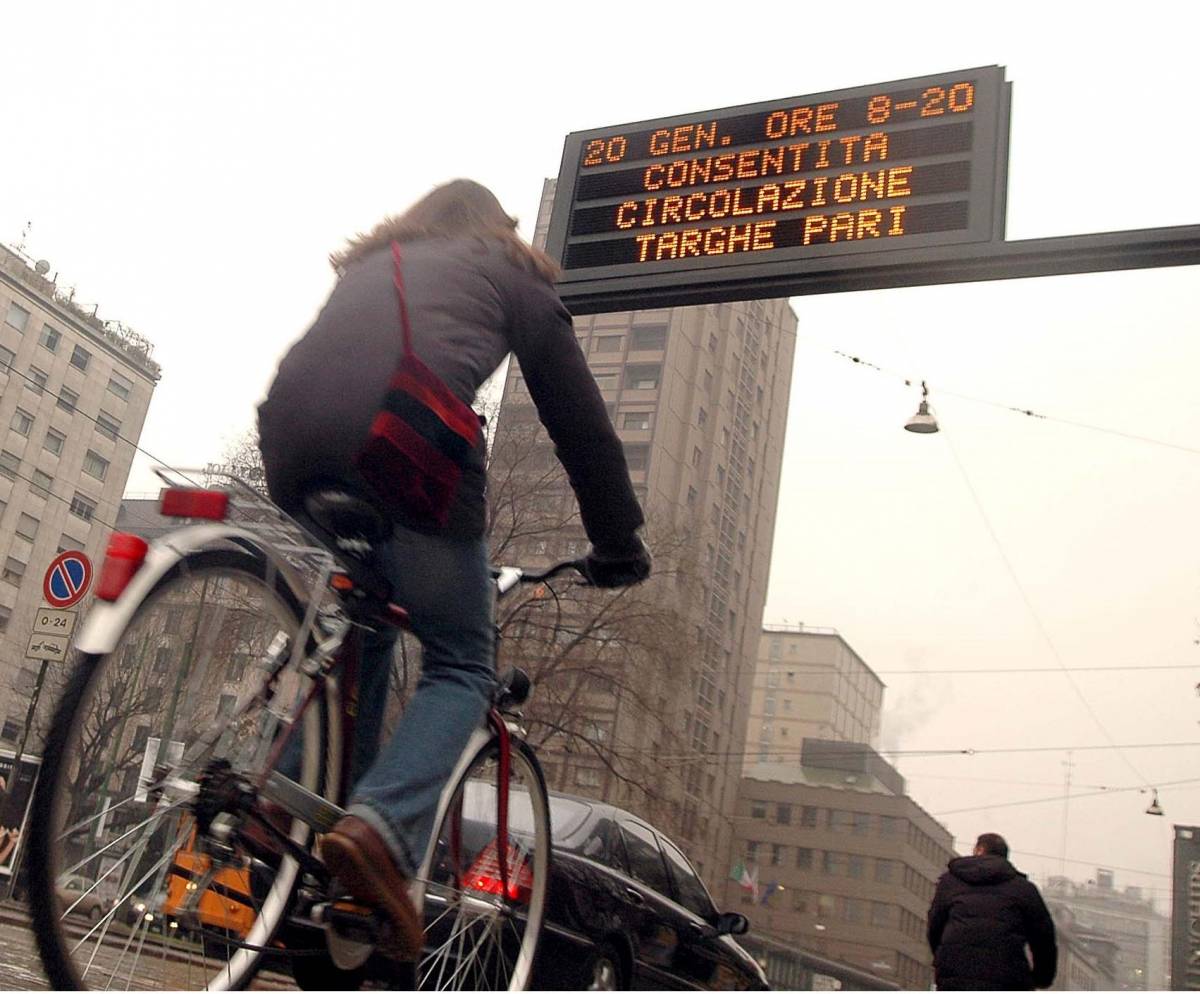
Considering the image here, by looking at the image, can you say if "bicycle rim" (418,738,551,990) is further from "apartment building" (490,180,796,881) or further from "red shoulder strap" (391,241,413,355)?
"apartment building" (490,180,796,881)

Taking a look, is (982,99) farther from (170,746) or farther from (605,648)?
(605,648)

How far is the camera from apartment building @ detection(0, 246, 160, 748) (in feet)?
212

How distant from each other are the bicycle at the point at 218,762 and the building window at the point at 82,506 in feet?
239

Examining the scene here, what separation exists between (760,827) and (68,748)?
45.9m

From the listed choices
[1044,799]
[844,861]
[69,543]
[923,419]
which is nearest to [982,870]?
[923,419]

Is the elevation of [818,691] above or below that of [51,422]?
below

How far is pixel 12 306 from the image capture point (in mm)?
63688

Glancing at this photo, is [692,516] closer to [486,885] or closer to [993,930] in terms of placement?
[993,930]

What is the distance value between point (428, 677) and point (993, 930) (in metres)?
4.68

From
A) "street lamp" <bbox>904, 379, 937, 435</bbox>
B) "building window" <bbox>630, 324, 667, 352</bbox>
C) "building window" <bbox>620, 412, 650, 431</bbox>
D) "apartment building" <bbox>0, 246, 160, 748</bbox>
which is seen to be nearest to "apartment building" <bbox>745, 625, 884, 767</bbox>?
"building window" <bbox>620, 412, 650, 431</bbox>

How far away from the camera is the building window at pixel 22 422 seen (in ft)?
220

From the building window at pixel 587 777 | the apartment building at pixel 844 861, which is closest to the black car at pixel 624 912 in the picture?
the building window at pixel 587 777

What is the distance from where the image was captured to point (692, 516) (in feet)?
110

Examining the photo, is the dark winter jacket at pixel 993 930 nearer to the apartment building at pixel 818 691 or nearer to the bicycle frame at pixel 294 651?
the bicycle frame at pixel 294 651
